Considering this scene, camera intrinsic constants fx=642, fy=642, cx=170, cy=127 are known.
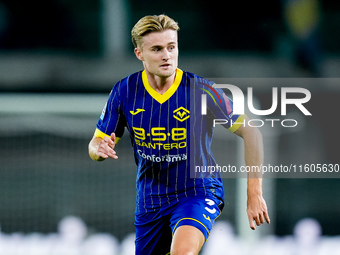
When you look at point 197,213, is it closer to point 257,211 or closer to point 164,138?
point 257,211

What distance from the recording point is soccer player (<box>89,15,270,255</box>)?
11.8 ft

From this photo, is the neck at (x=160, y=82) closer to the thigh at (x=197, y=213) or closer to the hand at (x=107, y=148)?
the hand at (x=107, y=148)

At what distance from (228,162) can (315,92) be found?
7.63 ft

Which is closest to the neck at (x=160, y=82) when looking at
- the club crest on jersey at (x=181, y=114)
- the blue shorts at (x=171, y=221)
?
the club crest on jersey at (x=181, y=114)

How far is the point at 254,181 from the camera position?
3566 mm

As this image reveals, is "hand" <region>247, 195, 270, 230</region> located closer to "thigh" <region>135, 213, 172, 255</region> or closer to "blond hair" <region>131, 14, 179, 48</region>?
"thigh" <region>135, 213, 172, 255</region>

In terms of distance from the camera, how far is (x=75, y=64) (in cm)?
1038

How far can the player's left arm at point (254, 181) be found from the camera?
→ 3480 millimetres

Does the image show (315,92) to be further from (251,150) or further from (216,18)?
(251,150)

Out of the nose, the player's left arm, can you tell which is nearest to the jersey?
the player's left arm

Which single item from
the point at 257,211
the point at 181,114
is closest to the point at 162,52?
the point at 181,114

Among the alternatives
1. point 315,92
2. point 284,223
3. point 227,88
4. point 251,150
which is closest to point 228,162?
point 227,88

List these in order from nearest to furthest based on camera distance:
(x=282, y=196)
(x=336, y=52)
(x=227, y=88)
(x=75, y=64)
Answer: (x=227, y=88) < (x=282, y=196) < (x=75, y=64) < (x=336, y=52)

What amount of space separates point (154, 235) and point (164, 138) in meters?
0.59
